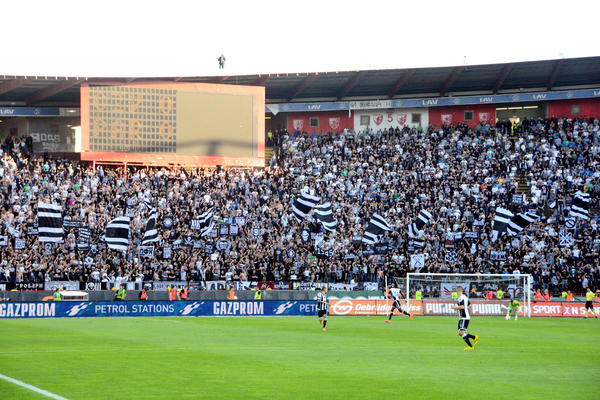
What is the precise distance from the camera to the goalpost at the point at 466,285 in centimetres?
4897

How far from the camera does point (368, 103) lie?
7294 cm

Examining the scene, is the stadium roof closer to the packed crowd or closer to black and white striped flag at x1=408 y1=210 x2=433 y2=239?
the packed crowd

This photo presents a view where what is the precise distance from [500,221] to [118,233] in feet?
81.4

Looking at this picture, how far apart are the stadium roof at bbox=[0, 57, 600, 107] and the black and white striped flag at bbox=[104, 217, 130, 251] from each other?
52.0 feet

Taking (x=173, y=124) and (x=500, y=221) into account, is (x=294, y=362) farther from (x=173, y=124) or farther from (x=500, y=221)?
(x=173, y=124)

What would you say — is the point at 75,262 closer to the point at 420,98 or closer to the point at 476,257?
the point at 476,257

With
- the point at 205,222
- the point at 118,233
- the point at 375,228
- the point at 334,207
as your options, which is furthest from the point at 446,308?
the point at 118,233

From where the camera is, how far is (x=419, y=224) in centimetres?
5472

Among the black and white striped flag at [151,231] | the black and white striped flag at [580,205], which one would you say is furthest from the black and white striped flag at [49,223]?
the black and white striped flag at [580,205]

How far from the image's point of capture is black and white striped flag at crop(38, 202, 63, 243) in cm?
4875

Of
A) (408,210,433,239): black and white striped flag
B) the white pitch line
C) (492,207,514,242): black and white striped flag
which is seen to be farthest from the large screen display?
the white pitch line

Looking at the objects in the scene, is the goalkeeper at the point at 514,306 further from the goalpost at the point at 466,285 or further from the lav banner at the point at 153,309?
the lav banner at the point at 153,309

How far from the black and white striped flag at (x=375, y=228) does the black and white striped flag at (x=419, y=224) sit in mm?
1656

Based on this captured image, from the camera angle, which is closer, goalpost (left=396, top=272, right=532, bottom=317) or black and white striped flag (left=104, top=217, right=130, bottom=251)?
goalpost (left=396, top=272, right=532, bottom=317)
